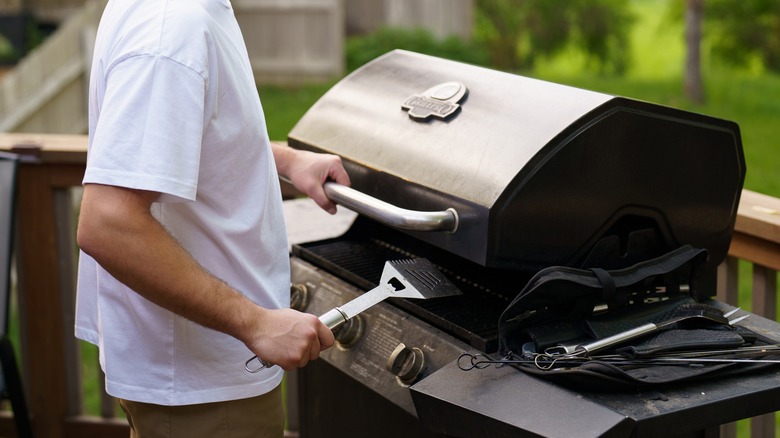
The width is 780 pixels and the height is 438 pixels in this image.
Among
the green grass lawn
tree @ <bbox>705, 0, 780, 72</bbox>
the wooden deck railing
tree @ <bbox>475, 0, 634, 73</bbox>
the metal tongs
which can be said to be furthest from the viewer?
tree @ <bbox>475, 0, 634, 73</bbox>

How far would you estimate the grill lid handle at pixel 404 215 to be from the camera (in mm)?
1641

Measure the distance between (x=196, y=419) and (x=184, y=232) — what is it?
0.33 m

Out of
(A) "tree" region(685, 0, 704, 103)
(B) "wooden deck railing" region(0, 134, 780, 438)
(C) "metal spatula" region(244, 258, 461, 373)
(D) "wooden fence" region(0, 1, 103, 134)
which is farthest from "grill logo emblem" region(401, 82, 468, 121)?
(A) "tree" region(685, 0, 704, 103)

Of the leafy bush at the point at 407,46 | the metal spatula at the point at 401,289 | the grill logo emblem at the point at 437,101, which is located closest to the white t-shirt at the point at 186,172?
the metal spatula at the point at 401,289

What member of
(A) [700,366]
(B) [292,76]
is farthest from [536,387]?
(B) [292,76]

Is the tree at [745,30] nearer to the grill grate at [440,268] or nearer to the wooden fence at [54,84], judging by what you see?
the wooden fence at [54,84]

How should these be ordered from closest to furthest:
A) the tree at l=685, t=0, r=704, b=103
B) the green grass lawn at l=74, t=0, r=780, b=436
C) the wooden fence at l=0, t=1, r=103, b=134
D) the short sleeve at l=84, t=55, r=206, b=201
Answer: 1. the short sleeve at l=84, t=55, r=206, b=201
2. the green grass lawn at l=74, t=0, r=780, b=436
3. the wooden fence at l=0, t=1, r=103, b=134
4. the tree at l=685, t=0, r=704, b=103

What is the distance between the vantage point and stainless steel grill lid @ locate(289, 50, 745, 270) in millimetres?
1610

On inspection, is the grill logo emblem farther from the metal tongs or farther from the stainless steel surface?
the metal tongs

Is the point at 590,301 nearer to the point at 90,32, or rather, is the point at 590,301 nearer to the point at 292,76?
the point at 90,32

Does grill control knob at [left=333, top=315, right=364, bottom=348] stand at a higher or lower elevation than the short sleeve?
lower

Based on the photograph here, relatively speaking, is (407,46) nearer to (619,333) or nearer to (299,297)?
(299,297)

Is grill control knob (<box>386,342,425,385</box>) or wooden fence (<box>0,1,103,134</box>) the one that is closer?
grill control knob (<box>386,342,425,385</box>)

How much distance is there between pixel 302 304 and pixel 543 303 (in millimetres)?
661
